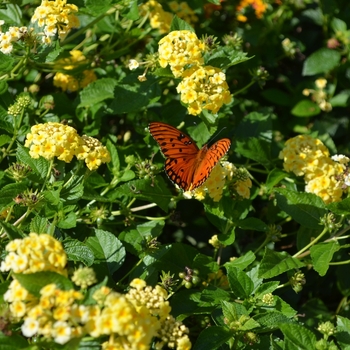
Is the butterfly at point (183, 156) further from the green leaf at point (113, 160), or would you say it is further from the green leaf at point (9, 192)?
the green leaf at point (9, 192)

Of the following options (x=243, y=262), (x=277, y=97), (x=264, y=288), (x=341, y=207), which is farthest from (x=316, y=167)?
(x=277, y=97)

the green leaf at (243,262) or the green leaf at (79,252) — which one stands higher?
the green leaf at (79,252)

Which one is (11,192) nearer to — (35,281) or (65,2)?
(35,281)

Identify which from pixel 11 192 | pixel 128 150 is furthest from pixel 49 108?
pixel 11 192

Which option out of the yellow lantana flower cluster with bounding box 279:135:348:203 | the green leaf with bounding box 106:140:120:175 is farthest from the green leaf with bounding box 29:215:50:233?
the yellow lantana flower cluster with bounding box 279:135:348:203

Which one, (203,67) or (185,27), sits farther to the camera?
(185,27)

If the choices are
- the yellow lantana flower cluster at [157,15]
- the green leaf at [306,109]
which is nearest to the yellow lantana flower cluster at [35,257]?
the yellow lantana flower cluster at [157,15]

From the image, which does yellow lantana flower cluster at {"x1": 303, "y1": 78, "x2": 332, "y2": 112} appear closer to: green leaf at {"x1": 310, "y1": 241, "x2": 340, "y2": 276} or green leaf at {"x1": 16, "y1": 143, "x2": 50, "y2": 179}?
green leaf at {"x1": 310, "y1": 241, "x2": 340, "y2": 276}

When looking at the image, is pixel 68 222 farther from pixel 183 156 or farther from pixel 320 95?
pixel 320 95
